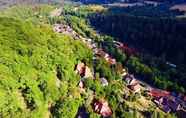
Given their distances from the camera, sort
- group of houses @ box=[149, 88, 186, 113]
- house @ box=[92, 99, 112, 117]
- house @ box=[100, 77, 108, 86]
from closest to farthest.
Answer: house @ box=[92, 99, 112, 117] < group of houses @ box=[149, 88, 186, 113] < house @ box=[100, 77, 108, 86]

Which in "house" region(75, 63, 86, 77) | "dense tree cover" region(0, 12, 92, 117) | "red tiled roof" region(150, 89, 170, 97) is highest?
"dense tree cover" region(0, 12, 92, 117)

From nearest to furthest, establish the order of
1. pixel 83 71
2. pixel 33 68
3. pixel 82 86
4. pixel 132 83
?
pixel 33 68, pixel 82 86, pixel 83 71, pixel 132 83

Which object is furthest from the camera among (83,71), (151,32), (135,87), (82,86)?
(151,32)

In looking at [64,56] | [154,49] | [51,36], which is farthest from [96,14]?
[64,56]

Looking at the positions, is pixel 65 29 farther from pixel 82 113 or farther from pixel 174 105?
pixel 82 113

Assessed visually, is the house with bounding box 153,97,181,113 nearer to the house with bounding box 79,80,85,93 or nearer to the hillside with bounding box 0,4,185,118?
the hillside with bounding box 0,4,185,118

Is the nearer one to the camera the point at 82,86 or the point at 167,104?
the point at 82,86

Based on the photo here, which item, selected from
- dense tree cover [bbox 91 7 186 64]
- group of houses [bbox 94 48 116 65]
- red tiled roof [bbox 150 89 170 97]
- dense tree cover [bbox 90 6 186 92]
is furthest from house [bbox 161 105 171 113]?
dense tree cover [bbox 91 7 186 64]

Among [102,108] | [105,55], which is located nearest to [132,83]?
[105,55]
